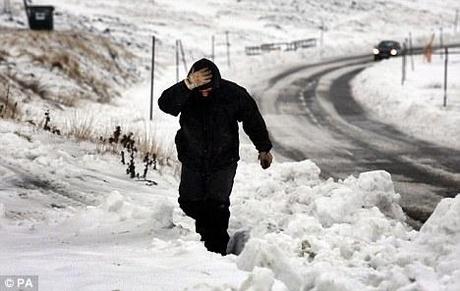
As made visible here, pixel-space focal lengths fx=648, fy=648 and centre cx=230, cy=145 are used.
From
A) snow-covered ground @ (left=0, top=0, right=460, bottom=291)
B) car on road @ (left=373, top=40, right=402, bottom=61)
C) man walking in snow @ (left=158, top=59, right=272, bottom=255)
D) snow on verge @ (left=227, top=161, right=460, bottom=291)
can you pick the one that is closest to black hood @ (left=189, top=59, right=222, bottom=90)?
man walking in snow @ (left=158, top=59, right=272, bottom=255)

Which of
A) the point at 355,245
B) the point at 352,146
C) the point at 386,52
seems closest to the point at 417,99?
the point at 352,146

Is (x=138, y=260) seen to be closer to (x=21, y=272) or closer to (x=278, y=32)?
→ (x=21, y=272)

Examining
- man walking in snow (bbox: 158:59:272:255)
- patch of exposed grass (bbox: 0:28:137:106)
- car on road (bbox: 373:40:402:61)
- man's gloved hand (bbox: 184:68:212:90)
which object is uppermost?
man's gloved hand (bbox: 184:68:212:90)

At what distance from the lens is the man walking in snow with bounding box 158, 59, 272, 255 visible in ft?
16.4

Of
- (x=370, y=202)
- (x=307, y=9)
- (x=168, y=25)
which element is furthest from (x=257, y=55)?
(x=370, y=202)

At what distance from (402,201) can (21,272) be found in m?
5.79

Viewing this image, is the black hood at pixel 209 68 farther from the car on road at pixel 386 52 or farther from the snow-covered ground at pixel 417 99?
the car on road at pixel 386 52

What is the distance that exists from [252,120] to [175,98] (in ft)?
2.14

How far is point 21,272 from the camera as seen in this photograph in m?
3.72

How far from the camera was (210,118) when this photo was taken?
16.5 feet

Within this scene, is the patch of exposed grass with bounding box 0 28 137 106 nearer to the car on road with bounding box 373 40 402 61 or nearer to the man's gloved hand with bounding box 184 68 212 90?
the man's gloved hand with bounding box 184 68 212 90

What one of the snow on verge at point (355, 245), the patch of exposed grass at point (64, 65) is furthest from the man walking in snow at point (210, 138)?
the patch of exposed grass at point (64, 65)

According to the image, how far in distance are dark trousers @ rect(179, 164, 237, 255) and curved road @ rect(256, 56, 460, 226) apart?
116 inches

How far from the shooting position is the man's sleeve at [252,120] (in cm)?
515
